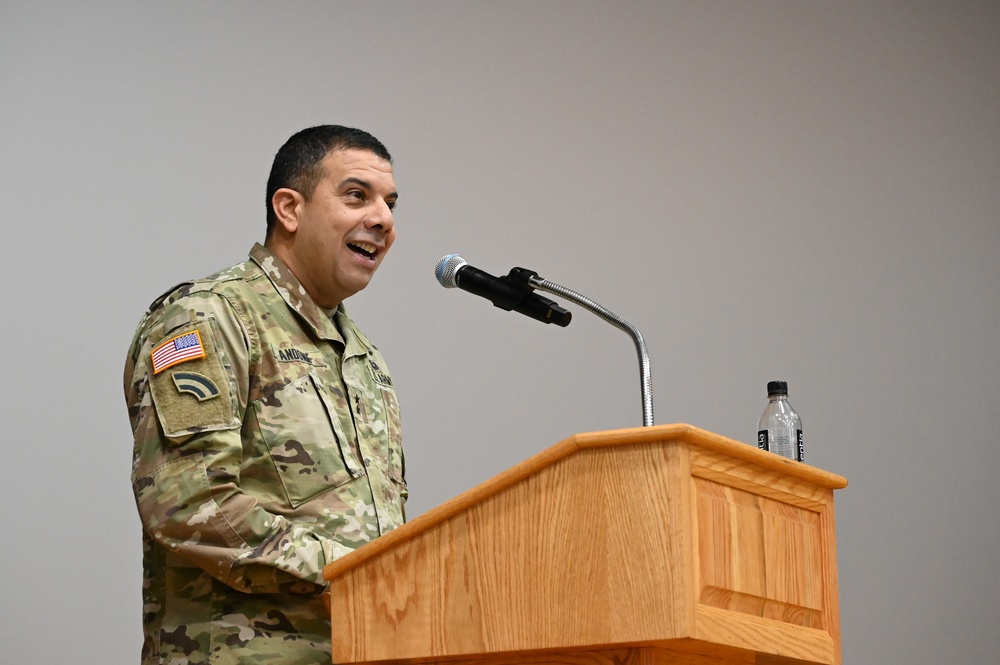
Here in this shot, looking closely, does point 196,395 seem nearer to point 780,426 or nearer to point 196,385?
point 196,385

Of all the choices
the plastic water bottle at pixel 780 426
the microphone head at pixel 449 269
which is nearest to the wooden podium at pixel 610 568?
the plastic water bottle at pixel 780 426

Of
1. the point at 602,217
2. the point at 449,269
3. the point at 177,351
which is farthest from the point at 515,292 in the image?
the point at 602,217

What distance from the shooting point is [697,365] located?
12.0ft

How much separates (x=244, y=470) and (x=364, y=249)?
1.76 feet

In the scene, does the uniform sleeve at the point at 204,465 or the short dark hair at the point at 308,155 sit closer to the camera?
the uniform sleeve at the point at 204,465

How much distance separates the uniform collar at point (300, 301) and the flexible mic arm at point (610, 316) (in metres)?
0.45

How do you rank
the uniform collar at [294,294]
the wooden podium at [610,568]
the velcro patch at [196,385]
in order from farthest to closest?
the uniform collar at [294,294]
the velcro patch at [196,385]
the wooden podium at [610,568]

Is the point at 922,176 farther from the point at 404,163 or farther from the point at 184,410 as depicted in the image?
the point at 184,410

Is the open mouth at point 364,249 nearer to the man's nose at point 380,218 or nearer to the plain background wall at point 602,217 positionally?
the man's nose at point 380,218

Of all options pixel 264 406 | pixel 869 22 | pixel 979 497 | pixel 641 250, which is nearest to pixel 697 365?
pixel 641 250

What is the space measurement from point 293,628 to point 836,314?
233 cm

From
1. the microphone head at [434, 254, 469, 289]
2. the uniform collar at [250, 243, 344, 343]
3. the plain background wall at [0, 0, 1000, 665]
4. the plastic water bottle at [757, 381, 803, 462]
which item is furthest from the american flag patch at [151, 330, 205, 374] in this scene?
the plain background wall at [0, 0, 1000, 665]

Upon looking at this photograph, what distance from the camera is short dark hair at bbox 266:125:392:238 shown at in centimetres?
237

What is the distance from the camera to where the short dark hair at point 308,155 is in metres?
2.37
